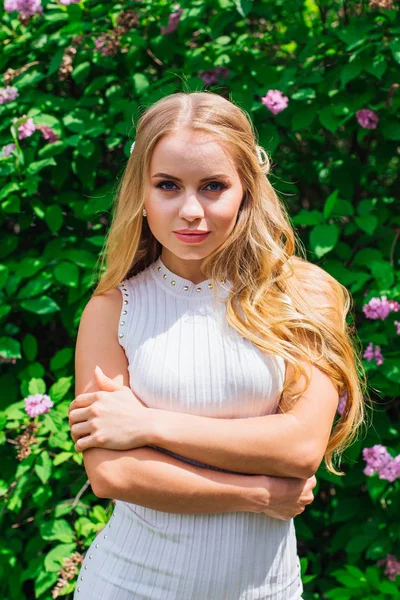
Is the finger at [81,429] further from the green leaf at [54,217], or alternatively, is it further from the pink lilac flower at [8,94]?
the pink lilac flower at [8,94]

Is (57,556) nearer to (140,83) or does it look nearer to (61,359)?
(61,359)

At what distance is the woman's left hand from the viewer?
1.48 metres

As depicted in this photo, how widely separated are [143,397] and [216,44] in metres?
1.51

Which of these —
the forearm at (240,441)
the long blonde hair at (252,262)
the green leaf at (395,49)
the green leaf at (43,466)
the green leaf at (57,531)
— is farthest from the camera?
the green leaf at (57,531)

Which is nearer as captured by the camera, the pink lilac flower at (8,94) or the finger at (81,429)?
the finger at (81,429)

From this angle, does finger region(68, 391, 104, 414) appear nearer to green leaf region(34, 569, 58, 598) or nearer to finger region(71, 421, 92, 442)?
finger region(71, 421, 92, 442)

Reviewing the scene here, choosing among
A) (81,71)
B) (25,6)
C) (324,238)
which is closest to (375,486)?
(324,238)

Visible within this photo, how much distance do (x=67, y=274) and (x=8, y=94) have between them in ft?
2.14

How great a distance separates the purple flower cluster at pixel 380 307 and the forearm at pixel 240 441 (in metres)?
0.83

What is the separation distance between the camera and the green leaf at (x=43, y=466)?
7.67ft

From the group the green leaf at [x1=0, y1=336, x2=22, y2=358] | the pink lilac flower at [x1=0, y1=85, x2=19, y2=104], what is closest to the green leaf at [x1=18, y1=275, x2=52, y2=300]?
the green leaf at [x1=0, y1=336, x2=22, y2=358]

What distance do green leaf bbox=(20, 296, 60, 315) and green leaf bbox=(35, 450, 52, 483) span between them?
0.44m

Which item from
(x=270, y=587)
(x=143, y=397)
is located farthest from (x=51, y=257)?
(x=270, y=587)

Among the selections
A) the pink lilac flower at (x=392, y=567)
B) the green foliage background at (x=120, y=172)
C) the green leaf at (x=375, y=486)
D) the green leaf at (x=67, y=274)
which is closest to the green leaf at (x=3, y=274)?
the green foliage background at (x=120, y=172)
